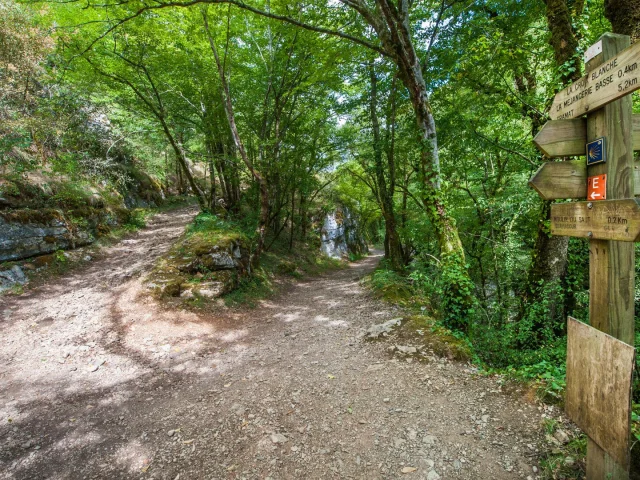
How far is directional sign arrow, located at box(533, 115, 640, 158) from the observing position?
6.78ft

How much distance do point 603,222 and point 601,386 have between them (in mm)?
1043

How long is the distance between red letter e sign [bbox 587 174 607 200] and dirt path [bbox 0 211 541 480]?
215cm

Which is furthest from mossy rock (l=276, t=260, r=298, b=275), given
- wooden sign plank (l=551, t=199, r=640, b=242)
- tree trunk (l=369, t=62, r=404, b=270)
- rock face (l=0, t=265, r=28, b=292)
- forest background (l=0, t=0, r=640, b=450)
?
wooden sign plank (l=551, t=199, r=640, b=242)

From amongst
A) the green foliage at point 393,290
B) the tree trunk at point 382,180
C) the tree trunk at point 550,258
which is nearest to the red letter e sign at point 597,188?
the tree trunk at point 550,258

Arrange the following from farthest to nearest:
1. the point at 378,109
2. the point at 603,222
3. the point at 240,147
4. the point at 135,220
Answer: the point at 135,220 → the point at 378,109 → the point at 240,147 → the point at 603,222

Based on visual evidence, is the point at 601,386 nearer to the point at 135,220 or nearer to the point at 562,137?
the point at 562,137

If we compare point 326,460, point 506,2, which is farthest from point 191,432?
point 506,2

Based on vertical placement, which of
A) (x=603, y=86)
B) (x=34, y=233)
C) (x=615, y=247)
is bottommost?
(x=615, y=247)

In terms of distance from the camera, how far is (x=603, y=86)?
1814 millimetres

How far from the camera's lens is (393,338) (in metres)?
4.84

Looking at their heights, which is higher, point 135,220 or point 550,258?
point 135,220

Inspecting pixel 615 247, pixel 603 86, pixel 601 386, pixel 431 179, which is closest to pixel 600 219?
pixel 615 247

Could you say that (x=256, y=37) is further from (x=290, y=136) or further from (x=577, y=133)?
(x=577, y=133)

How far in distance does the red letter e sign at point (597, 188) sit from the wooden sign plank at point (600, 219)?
100mm
